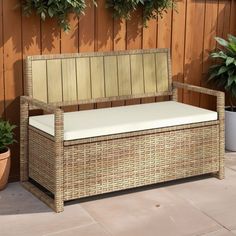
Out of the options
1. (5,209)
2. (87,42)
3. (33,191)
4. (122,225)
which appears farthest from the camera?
(87,42)

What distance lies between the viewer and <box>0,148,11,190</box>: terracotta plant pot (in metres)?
3.77

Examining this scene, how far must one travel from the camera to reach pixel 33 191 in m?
3.84

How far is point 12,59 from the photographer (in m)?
3.95

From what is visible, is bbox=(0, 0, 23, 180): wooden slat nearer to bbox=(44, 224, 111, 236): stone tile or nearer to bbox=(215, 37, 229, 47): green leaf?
bbox=(44, 224, 111, 236): stone tile

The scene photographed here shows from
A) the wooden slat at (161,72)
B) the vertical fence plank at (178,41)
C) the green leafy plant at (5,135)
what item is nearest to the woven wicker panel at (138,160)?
the green leafy plant at (5,135)

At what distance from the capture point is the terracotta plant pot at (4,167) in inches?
148

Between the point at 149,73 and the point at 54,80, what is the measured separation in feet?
2.86

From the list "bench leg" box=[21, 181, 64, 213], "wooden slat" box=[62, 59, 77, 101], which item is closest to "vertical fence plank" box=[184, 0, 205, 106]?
"wooden slat" box=[62, 59, 77, 101]

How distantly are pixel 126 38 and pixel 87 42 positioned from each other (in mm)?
382

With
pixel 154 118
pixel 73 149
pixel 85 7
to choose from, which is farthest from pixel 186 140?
pixel 85 7

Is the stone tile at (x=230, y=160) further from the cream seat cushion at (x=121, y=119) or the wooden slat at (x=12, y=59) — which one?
the wooden slat at (x=12, y=59)

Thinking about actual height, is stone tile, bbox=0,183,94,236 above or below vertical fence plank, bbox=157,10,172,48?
below

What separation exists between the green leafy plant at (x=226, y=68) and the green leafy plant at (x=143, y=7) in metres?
0.65

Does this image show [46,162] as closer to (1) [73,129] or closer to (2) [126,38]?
(1) [73,129]
